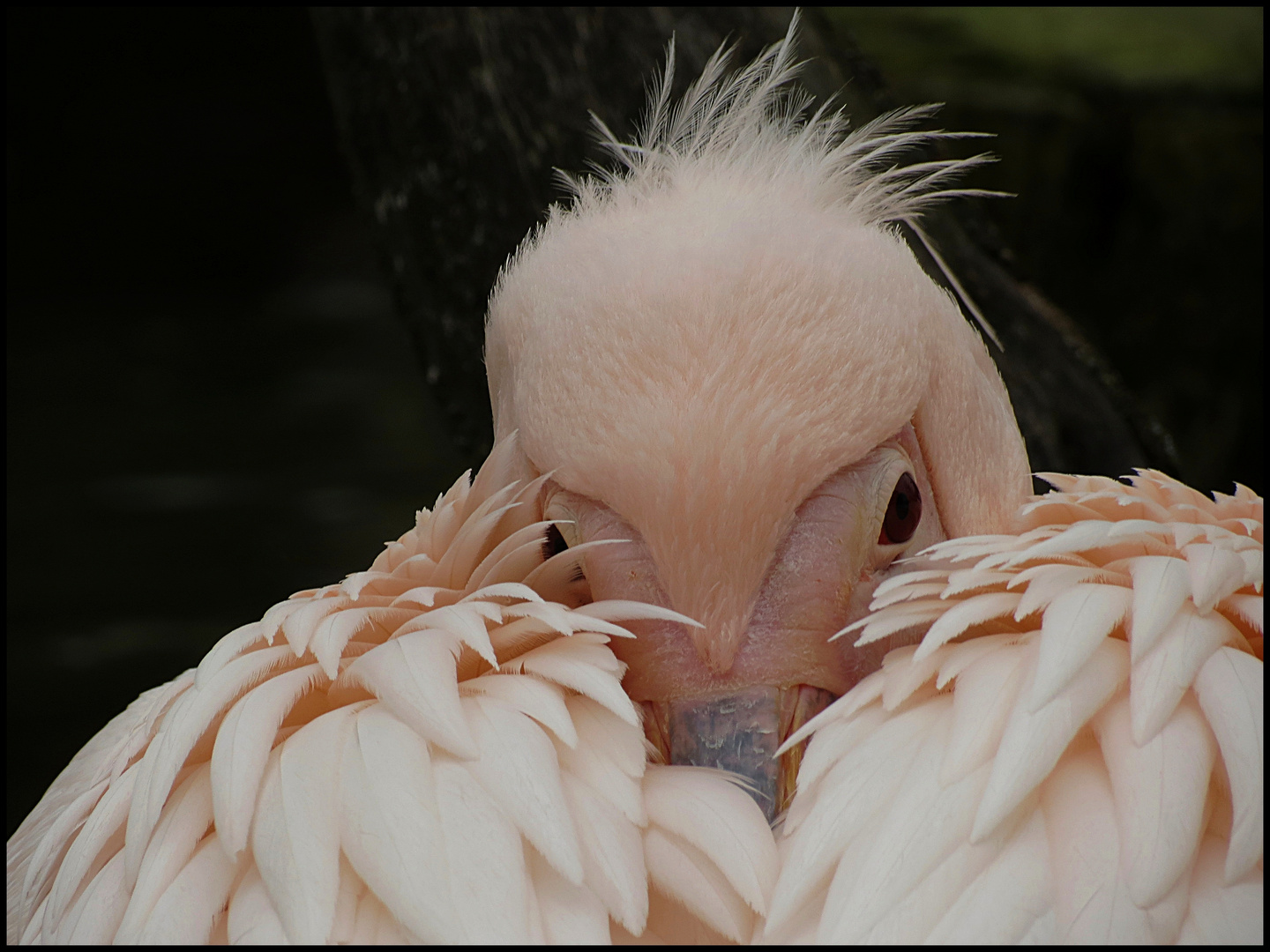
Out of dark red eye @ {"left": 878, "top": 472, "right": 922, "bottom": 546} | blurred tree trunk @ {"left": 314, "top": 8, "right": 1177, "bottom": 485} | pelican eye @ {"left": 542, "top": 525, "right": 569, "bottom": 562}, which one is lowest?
dark red eye @ {"left": 878, "top": 472, "right": 922, "bottom": 546}

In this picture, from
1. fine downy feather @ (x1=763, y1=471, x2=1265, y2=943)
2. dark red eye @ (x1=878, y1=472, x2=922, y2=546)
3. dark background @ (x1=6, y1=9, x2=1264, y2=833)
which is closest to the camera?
fine downy feather @ (x1=763, y1=471, x2=1265, y2=943)

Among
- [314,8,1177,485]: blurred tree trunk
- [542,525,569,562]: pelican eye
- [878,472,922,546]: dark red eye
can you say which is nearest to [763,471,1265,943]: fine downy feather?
[878,472,922,546]: dark red eye

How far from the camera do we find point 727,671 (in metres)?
1.32

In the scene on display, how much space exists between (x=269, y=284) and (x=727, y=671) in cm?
481

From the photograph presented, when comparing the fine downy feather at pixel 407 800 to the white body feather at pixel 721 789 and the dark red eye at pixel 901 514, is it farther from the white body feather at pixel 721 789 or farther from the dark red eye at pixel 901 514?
the dark red eye at pixel 901 514

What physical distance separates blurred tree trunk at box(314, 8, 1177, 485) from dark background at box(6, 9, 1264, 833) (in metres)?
1.34

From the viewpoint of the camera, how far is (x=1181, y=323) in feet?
16.1

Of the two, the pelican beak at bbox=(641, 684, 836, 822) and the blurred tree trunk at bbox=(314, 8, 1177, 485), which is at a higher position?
the blurred tree trunk at bbox=(314, 8, 1177, 485)

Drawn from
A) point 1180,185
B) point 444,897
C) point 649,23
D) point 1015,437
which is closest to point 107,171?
point 649,23

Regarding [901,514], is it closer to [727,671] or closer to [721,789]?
[727,671]

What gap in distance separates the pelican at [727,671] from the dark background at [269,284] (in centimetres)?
253

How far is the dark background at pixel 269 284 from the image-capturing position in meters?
4.03

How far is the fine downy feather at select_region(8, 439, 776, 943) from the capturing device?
98 cm

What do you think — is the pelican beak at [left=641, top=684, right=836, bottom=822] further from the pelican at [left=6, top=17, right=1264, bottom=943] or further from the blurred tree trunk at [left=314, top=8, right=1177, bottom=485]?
the blurred tree trunk at [left=314, top=8, right=1177, bottom=485]
